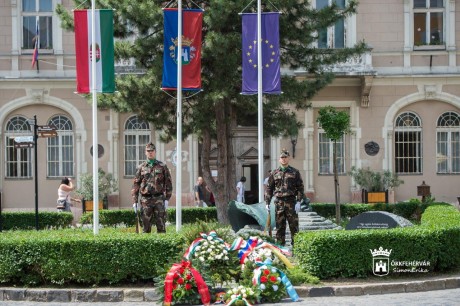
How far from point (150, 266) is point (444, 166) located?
73.8ft

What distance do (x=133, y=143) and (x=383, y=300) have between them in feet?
73.3

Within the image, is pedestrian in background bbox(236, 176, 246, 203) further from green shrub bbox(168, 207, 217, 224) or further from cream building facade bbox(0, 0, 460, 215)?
green shrub bbox(168, 207, 217, 224)

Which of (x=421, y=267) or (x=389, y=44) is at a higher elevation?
(x=389, y=44)

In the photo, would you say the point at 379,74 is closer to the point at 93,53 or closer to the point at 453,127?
the point at 453,127

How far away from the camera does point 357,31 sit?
111 feet

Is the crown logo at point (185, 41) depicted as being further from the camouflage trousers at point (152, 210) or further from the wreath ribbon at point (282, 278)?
the wreath ribbon at point (282, 278)

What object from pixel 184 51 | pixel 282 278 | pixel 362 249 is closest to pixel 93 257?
pixel 282 278

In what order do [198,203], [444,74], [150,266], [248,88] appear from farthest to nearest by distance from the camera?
[444,74]
[198,203]
[248,88]
[150,266]

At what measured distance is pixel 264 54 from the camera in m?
20.4

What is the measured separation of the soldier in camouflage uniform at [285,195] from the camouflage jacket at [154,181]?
2.10m

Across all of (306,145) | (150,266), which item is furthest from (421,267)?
(306,145)

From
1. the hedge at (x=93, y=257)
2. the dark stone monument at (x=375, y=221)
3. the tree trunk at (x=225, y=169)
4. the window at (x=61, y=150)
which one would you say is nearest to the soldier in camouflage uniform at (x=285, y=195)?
the dark stone monument at (x=375, y=221)

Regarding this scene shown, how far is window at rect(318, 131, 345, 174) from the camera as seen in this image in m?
34.3

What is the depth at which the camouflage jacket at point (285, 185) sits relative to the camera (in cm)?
1711
